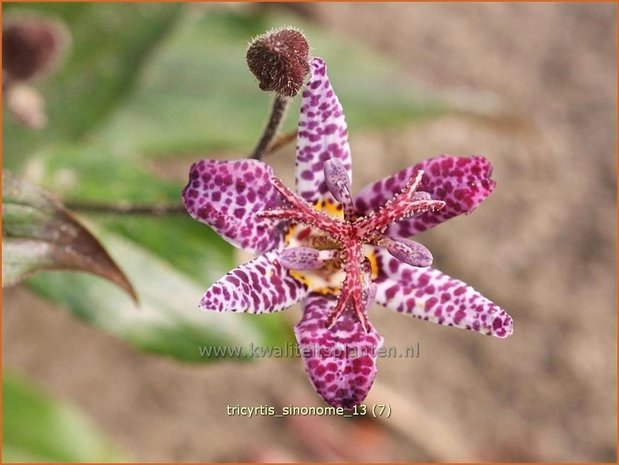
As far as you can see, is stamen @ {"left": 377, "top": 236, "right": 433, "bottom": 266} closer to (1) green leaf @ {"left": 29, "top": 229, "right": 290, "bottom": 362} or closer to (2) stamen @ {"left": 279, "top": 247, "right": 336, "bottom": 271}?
(2) stamen @ {"left": 279, "top": 247, "right": 336, "bottom": 271}

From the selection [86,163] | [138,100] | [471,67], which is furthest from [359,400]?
[471,67]

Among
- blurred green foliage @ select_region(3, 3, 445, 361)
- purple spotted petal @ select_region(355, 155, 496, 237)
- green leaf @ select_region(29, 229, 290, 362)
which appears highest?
purple spotted petal @ select_region(355, 155, 496, 237)

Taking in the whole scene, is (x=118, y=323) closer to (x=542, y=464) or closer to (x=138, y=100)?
(x=138, y=100)

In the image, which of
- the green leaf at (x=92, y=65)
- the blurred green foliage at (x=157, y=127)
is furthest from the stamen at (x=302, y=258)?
the green leaf at (x=92, y=65)

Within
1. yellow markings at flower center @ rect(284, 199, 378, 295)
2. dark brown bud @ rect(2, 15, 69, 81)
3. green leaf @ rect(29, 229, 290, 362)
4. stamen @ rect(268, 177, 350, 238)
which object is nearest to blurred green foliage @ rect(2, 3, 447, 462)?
green leaf @ rect(29, 229, 290, 362)

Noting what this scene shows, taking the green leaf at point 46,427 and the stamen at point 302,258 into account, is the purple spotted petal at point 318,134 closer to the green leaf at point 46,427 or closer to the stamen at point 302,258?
the stamen at point 302,258

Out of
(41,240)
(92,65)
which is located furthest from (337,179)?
(92,65)

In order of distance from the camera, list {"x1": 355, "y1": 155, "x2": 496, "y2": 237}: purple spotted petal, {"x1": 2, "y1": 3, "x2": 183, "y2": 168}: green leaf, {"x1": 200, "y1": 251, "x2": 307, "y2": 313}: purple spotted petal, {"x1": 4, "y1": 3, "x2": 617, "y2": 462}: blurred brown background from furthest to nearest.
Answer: {"x1": 4, "y1": 3, "x2": 617, "y2": 462}: blurred brown background < {"x1": 2, "y1": 3, "x2": 183, "y2": 168}: green leaf < {"x1": 355, "y1": 155, "x2": 496, "y2": 237}: purple spotted petal < {"x1": 200, "y1": 251, "x2": 307, "y2": 313}: purple spotted petal
